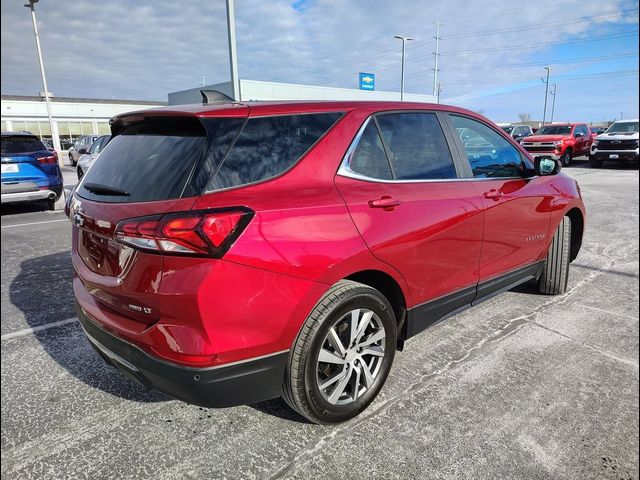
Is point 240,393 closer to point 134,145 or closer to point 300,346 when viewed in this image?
point 300,346

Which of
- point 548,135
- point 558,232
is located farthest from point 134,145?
point 548,135

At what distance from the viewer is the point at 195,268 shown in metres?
1.85

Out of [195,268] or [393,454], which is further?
[393,454]

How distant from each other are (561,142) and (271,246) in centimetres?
2127

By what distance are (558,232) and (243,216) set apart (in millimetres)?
3335

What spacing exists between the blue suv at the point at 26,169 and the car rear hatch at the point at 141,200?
24.8ft

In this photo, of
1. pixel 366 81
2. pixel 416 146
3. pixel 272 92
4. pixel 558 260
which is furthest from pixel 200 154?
pixel 366 81

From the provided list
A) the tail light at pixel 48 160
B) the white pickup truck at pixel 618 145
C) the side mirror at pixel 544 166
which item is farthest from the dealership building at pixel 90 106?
the side mirror at pixel 544 166

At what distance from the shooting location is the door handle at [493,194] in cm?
320

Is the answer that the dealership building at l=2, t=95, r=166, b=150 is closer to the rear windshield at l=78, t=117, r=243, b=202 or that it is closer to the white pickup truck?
the white pickup truck

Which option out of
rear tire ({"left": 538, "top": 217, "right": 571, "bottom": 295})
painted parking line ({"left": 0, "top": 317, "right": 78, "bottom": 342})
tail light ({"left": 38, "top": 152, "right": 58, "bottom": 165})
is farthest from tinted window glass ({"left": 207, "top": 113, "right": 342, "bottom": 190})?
tail light ({"left": 38, "top": 152, "right": 58, "bottom": 165})

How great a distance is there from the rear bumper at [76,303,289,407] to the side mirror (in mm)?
2847

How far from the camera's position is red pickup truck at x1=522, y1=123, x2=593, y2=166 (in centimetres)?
1969

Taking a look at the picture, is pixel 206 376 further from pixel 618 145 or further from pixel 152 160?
pixel 618 145
